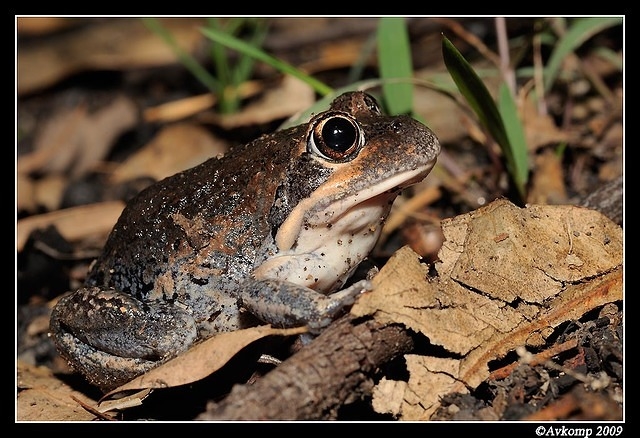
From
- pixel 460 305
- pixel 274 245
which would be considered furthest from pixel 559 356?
pixel 274 245

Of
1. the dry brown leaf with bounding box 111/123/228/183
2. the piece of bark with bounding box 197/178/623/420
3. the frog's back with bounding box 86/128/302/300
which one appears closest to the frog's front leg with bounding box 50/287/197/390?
the frog's back with bounding box 86/128/302/300

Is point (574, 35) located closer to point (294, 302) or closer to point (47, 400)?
point (294, 302)

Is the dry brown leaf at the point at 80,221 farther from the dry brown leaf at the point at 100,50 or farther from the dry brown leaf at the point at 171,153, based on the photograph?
the dry brown leaf at the point at 100,50

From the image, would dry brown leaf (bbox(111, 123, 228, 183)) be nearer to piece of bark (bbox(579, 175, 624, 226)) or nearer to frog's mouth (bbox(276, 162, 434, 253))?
frog's mouth (bbox(276, 162, 434, 253))

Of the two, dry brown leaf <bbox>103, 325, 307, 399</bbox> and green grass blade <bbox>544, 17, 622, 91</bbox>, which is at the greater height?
green grass blade <bbox>544, 17, 622, 91</bbox>

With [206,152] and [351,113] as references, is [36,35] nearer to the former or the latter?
[206,152]

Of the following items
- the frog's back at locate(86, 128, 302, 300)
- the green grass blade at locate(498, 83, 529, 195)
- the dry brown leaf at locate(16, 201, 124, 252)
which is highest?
the green grass blade at locate(498, 83, 529, 195)

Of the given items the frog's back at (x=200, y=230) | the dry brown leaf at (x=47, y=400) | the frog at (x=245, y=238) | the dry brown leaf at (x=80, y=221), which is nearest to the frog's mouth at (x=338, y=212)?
the frog at (x=245, y=238)

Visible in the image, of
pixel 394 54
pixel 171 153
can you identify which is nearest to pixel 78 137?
pixel 171 153
